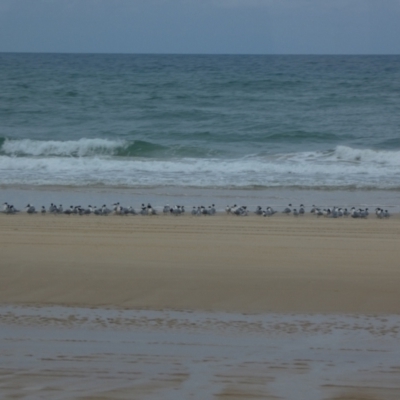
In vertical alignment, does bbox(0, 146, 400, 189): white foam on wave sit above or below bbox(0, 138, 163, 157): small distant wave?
below

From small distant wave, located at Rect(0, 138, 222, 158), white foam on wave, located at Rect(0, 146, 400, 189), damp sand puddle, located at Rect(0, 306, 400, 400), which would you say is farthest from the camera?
small distant wave, located at Rect(0, 138, 222, 158)

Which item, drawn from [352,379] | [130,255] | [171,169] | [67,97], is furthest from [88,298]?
[67,97]

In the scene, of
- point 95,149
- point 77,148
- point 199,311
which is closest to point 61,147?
point 77,148

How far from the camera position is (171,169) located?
53.0 feet

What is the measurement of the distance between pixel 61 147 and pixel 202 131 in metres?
4.44

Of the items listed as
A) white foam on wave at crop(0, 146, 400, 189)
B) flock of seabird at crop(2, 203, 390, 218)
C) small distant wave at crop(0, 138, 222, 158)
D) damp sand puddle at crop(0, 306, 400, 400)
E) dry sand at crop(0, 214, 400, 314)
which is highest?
small distant wave at crop(0, 138, 222, 158)

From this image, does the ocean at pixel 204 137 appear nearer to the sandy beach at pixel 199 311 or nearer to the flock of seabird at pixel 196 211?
the flock of seabird at pixel 196 211

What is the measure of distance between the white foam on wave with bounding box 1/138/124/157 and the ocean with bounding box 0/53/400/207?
33 mm

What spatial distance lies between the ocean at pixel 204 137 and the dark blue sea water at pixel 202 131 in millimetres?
41

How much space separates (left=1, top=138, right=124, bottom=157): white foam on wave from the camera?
1955cm

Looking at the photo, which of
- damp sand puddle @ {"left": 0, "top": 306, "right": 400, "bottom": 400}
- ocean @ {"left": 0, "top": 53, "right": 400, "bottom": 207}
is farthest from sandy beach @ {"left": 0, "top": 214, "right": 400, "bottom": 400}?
ocean @ {"left": 0, "top": 53, "right": 400, "bottom": 207}

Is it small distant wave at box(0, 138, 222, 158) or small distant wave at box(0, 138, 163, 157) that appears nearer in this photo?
small distant wave at box(0, 138, 222, 158)

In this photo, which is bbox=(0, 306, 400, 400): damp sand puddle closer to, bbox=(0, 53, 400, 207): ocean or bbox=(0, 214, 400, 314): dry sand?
bbox=(0, 214, 400, 314): dry sand

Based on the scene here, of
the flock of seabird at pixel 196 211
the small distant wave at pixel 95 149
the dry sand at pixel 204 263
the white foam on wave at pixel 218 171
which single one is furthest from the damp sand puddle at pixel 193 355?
the small distant wave at pixel 95 149
